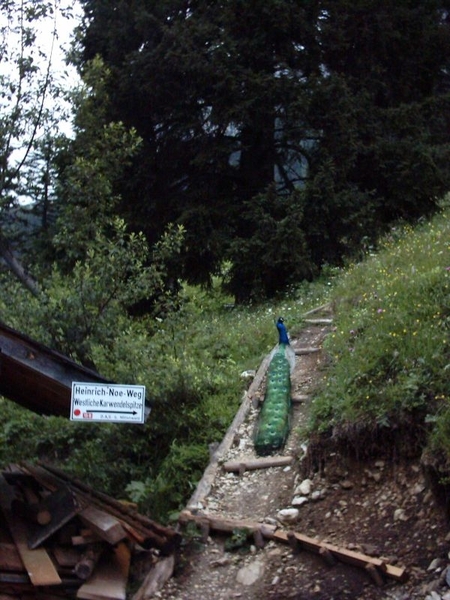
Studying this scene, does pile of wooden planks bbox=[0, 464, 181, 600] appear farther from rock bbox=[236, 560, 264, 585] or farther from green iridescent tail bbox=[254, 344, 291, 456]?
green iridescent tail bbox=[254, 344, 291, 456]

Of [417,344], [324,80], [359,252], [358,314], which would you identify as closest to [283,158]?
[324,80]

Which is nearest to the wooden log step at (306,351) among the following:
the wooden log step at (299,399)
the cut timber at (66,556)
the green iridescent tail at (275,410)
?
the green iridescent tail at (275,410)

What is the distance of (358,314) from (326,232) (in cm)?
621

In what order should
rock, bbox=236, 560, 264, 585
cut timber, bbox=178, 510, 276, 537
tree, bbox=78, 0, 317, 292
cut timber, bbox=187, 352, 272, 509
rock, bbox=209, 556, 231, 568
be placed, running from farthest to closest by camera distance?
1. tree, bbox=78, 0, 317, 292
2. cut timber, bbox=187, 352, 272, 509
3. cut timber, bbox=178, 510, 276, 537
4. rock, bbox=209, 556, 231, 568
5. rock, bbox=236, 560, 264, 585

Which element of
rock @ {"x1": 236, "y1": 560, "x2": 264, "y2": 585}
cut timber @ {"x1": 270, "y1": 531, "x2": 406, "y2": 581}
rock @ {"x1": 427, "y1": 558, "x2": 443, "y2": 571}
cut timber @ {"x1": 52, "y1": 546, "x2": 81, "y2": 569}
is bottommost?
rock @ {"x1": 236, "y1": 560, "x2": 264, "y2": 585}

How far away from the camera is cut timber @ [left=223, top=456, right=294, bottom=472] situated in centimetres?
816

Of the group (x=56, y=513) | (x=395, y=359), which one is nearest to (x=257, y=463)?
(x=395, y=359)

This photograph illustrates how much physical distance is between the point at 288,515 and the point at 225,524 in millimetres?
598

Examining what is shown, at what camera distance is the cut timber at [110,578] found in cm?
612

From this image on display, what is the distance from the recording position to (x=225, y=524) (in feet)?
23.7

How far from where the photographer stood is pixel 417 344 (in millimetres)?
7926

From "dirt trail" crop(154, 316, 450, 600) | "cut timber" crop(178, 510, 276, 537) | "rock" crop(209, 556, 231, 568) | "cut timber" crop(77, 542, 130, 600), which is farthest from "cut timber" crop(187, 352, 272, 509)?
"cut timber" crop(77, 542, 130, 600)

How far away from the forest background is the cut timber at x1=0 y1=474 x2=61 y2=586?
482cm

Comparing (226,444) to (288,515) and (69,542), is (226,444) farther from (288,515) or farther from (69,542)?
(69,542)
